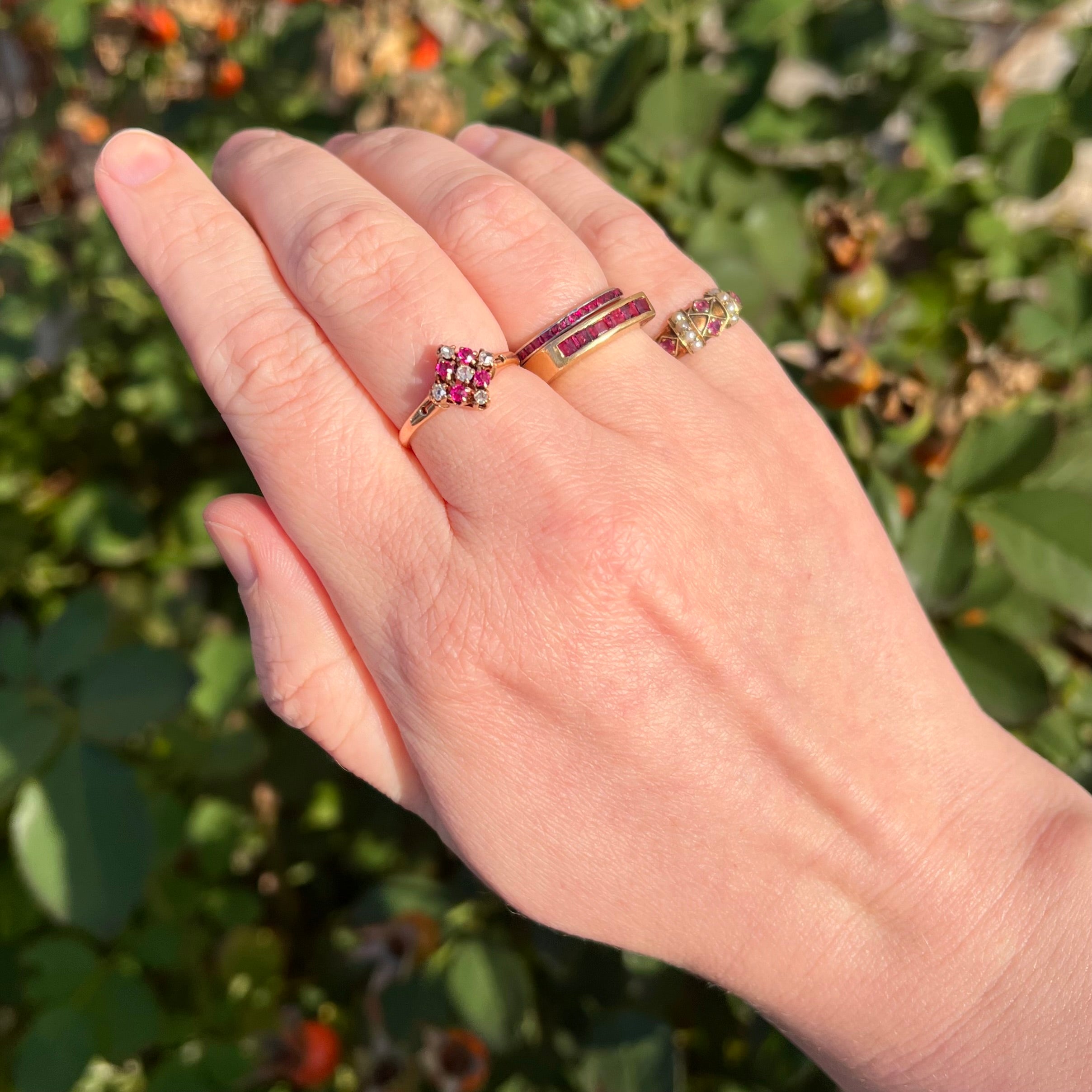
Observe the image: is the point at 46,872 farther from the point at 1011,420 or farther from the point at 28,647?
the point at 1011,420

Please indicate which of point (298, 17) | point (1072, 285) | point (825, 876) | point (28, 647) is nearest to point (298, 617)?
point (28, 647)

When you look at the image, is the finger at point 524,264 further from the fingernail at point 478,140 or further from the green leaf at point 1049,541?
the green leaf at point 1049,541

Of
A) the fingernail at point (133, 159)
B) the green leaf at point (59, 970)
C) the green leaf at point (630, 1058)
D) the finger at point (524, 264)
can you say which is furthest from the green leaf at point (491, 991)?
the fingernail at point (133, 159)

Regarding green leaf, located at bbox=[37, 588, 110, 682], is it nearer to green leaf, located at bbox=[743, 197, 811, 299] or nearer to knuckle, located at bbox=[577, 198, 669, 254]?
knuckle, located at bbox=[577, 198, 669, 254]

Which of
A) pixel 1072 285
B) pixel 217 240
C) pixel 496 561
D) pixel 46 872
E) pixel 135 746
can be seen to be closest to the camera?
pixel 496 561

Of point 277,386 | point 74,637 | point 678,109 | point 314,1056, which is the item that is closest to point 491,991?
point 314,1056
